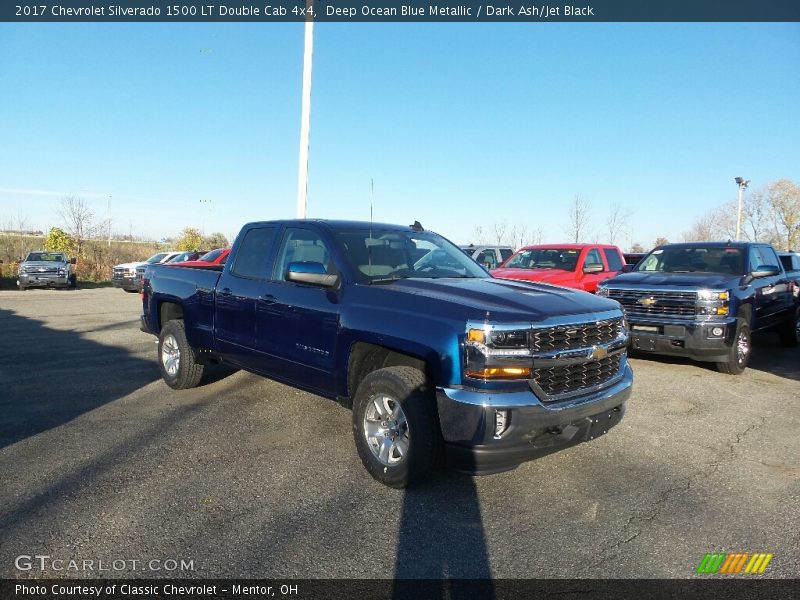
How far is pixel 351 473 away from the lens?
13.8ft

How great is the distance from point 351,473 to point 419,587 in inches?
58.6

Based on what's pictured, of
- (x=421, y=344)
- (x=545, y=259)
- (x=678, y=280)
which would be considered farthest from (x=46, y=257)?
(x=421, y=344)

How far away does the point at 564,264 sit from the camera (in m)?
10.9

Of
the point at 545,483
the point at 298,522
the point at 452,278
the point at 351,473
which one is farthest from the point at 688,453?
the point at 298,522

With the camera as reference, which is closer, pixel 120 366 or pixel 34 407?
pixel 34 407

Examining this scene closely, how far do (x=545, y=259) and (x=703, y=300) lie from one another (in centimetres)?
393

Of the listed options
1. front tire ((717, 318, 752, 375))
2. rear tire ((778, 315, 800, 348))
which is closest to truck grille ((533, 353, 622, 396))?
front tire ((717, 318, 752, 375))

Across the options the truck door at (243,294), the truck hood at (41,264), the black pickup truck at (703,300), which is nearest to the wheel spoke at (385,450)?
the truck door at (243,294)

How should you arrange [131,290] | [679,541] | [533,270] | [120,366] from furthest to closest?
[131,290] < [533,270] < [120,366] < [679,541]

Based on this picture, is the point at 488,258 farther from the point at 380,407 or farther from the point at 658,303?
the point at 380,407

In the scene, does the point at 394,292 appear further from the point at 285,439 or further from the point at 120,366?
the point at 120,366

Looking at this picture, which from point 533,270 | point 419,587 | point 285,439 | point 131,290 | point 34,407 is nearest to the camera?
Answer: point 419,587

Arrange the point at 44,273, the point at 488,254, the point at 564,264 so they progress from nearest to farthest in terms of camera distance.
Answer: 1. the point at 564,264
2. the point at 488,254
3. the point at 44,273

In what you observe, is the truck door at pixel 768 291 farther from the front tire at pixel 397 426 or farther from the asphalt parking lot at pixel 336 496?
Result: the front tire at pixel 397 426
